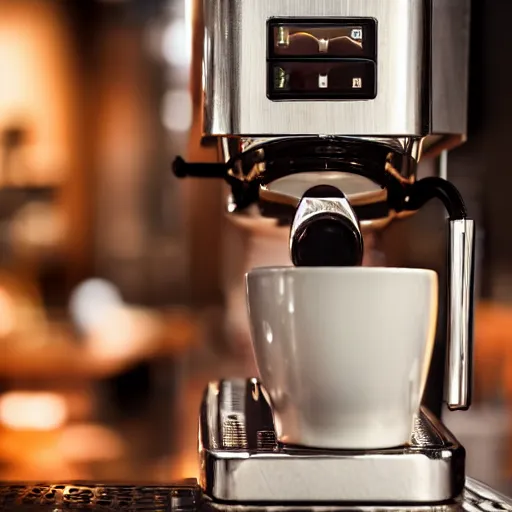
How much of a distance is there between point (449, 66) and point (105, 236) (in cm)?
243

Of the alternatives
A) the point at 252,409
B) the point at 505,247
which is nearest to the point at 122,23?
the point at 505,247

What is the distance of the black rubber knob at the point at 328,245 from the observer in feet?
1.71

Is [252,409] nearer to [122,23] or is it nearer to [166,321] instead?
[166,321]

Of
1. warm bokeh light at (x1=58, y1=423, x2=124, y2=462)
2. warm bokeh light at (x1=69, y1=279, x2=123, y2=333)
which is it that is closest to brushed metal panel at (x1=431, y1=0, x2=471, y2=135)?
warm bokeh light at (x1=58, y1=423, x2=124, y2=462)

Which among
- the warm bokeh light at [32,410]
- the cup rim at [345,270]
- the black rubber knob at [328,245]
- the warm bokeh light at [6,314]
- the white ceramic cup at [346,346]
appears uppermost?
the black rubber knob at [328,245]

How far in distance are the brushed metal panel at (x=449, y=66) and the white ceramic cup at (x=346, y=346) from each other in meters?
0.16

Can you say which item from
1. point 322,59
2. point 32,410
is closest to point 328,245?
point 322,59

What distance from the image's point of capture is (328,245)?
525 millimetres

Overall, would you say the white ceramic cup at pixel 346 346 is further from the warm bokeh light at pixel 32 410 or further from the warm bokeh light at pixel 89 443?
the warm bokeh light at pixel 89 443

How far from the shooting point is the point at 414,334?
49cm

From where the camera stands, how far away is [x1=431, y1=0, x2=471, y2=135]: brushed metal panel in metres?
0.62

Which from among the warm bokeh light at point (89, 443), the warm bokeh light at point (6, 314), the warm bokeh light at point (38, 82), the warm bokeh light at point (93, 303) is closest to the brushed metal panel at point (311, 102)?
the warm bokeh light at point (89, 443)

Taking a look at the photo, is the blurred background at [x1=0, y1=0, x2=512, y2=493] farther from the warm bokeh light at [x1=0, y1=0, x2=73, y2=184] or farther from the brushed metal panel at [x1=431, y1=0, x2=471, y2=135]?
the brushed metal panel at [x1=431, y1=0, x2=471, y2=135]

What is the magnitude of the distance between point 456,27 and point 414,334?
0.80 ft
